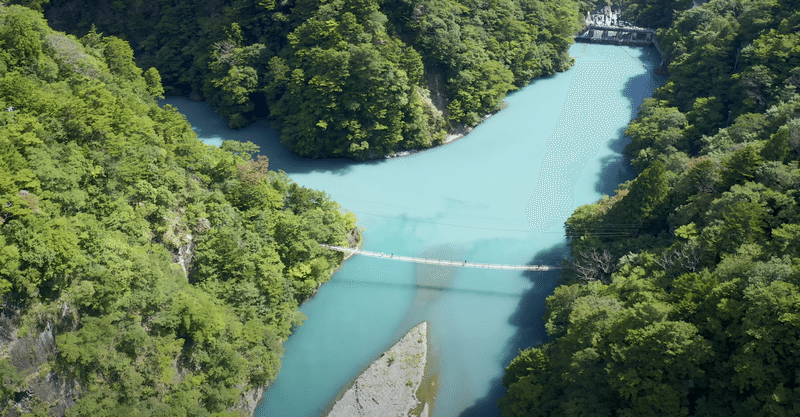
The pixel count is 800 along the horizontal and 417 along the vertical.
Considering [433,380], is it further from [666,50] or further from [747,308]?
[666,50]

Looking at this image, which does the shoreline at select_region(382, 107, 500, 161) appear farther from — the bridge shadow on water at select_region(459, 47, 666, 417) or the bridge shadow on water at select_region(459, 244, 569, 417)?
the bridge shadow on water at select_region(459, 244, 569, 417)

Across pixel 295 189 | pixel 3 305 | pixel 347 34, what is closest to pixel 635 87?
pixel 347 34

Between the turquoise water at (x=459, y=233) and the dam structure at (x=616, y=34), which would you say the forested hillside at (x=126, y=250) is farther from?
the dam structure at (x=616, y=34)

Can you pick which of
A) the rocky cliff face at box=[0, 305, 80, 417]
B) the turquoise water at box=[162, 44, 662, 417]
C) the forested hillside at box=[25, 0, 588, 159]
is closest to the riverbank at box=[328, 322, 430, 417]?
the turquoise water at box=[162, 44, 662, 417]

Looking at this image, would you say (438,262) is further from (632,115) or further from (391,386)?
(632,115)

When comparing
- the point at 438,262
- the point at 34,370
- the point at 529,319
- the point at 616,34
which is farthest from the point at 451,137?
the point at 616,34
